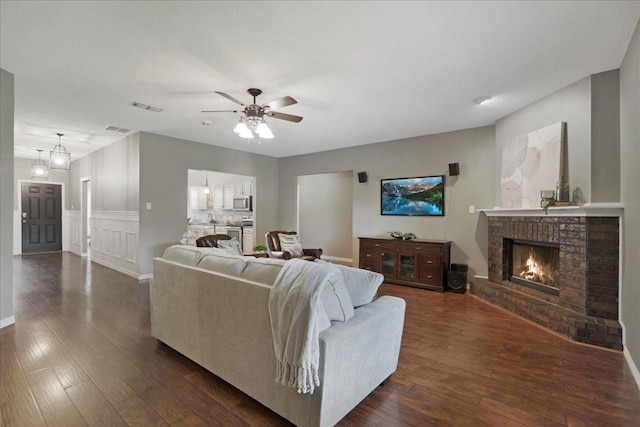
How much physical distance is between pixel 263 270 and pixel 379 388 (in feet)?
3.88

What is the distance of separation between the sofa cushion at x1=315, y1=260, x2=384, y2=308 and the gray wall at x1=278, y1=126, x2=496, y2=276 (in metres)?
3.66

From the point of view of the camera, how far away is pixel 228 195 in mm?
8414

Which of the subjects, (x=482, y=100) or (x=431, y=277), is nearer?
(x=482, y=100)

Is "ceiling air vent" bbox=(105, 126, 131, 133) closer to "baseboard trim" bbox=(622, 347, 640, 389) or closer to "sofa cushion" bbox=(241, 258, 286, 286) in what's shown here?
"sofa cushion" bbox=(241, 258, 286, 286)

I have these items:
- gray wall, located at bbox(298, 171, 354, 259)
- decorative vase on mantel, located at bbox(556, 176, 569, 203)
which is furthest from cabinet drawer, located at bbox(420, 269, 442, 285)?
gray wall, located at bbox(298, 171, 354, 259)

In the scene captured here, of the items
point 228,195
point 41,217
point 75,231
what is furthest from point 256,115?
point 41,217

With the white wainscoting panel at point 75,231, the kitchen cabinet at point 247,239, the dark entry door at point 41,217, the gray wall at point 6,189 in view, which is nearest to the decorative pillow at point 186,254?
the gray wall at point 6,189

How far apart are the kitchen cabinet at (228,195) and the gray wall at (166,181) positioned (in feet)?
5.24

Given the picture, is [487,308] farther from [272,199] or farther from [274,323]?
[272,199]

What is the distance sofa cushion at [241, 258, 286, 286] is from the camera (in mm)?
1869

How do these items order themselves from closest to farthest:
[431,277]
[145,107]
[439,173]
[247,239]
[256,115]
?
[256,115] → [145,107] → [431,277] → [439,173] → [247,239]

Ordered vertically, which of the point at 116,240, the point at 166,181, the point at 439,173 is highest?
the point at 439,173

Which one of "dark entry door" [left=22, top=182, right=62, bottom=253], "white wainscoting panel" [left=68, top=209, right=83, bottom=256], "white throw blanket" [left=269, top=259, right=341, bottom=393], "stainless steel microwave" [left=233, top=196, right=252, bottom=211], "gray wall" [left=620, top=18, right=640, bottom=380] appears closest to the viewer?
"white throw blanket" [left=269, top=259, right=341, bottom=393]

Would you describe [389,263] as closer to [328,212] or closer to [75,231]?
[328,212]
